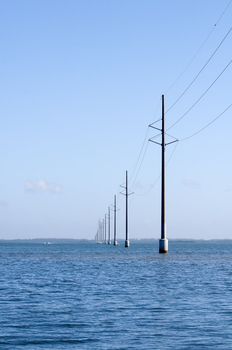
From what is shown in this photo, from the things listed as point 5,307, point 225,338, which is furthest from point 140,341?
point 5,307

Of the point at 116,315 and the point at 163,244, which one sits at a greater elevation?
the point at 163,244

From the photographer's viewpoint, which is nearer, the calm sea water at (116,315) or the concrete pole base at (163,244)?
the calm sea water at (116,315)

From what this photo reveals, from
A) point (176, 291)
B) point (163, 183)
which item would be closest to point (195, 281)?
point (176, 291)

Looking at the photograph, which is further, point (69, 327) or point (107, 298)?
point (107, 298)

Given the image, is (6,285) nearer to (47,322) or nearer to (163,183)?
(47,322)

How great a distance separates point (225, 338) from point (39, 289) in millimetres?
17128

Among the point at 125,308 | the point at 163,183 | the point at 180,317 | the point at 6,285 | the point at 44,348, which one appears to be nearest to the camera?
the point at 44,348

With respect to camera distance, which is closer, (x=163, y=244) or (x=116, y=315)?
(x=116, y=315)

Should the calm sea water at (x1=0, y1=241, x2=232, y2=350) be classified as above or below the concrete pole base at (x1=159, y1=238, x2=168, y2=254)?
below

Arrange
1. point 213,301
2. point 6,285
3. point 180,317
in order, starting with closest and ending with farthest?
point 180,317
point 213,301
point 6,285

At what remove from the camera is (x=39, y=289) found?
3478 centimetres

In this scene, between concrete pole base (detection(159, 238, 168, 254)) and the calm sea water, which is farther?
concrete pole base (detection(159, 238, 168, 254))

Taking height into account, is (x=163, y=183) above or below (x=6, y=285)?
above

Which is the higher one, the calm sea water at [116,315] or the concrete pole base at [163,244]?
the concrete pole base at [163,244]
